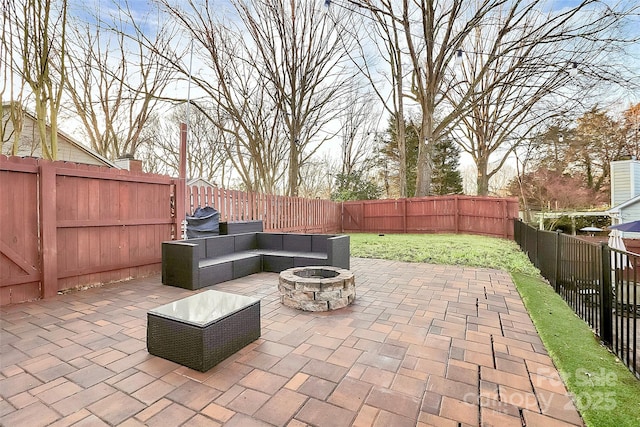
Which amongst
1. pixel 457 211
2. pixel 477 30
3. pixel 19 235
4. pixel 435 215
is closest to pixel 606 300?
pixel 19 235

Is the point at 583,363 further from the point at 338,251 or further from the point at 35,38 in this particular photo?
the point at 35,38

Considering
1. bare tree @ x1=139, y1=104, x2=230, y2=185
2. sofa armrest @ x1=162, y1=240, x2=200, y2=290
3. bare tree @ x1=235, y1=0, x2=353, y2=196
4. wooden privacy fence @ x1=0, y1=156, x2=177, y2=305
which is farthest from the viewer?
bare tree @ x1=139, y1=104, x2=230, y2=185

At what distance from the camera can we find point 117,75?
1043 cm

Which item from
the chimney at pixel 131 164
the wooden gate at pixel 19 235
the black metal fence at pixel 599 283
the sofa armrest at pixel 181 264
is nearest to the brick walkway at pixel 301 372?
the wooden gate at pixel 19 235

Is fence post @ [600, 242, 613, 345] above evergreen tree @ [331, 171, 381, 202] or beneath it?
beneath

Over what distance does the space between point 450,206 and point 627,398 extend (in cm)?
1059

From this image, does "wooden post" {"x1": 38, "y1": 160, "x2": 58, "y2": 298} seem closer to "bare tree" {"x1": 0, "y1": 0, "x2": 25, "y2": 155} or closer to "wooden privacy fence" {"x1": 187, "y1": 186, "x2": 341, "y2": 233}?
"wooden privacy fence" {"x1": 187, "y1": 186, "x2": 341, "y2": 233}

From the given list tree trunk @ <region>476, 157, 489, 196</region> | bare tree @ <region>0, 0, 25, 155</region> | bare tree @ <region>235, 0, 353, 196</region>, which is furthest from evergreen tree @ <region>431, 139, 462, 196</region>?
bare tree @ <region>0, 0, 25, 155</region>

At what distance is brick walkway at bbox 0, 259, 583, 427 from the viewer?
1526mm

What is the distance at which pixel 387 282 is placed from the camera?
4363 millimetres

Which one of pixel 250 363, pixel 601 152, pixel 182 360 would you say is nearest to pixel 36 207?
pixel 182 360

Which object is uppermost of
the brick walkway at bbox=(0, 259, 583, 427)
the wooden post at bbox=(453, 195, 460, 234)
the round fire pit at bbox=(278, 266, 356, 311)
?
the wooden post at bbox=(453, 195, 460, 234)

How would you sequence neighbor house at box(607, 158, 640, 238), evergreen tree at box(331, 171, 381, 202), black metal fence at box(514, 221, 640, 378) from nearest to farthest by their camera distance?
black metal fence at box(514, 221, 640, 378)
neighbor house at box(607, 158, 640, 238)
evergreen tree at box(331, 171, 381, 202)

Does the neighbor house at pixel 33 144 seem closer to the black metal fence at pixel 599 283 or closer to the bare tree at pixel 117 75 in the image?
the bare tree at pixel 117 75
